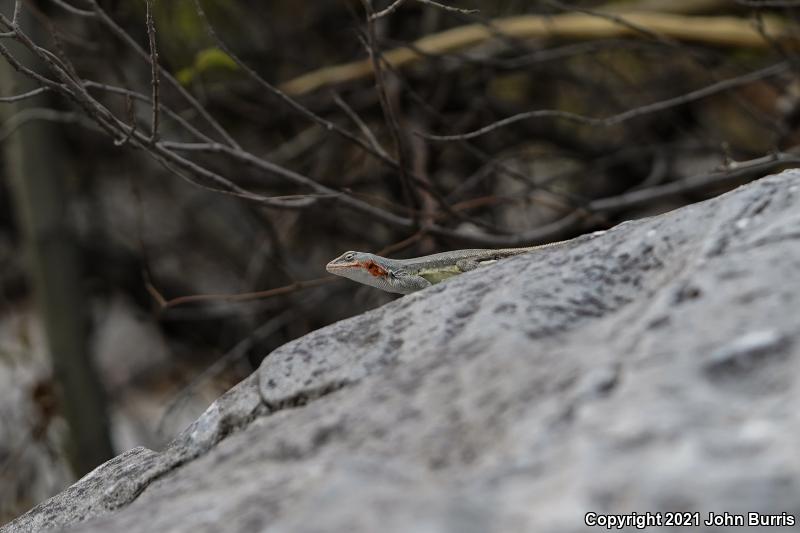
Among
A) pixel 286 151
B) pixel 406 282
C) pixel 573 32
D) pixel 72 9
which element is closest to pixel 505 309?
pixel 406 282

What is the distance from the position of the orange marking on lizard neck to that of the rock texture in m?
1.28

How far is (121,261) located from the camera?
7.68 meters

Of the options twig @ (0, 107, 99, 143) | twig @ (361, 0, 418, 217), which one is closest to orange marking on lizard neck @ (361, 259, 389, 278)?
twig @ (361, 0, 418, 217)

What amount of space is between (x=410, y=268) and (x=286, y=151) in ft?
9.38

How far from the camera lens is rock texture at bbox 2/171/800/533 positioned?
4.47 feet

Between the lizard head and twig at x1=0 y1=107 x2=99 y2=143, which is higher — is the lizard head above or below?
below

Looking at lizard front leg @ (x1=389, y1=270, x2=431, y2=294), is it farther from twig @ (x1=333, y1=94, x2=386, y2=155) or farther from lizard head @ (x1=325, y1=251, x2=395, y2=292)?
twig @ (x1=333, y1=94, x2=386, y2=155)

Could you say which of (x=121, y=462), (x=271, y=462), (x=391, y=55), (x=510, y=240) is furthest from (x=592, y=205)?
(x=271, y=462)

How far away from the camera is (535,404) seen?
5.34ft

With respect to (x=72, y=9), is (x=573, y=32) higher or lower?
higher

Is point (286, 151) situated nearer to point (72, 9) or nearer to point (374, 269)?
point (374, 269)

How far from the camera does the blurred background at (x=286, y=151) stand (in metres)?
5.55

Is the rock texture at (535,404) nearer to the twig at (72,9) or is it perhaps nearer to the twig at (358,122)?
the twig at (358,122)

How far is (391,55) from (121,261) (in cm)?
309
